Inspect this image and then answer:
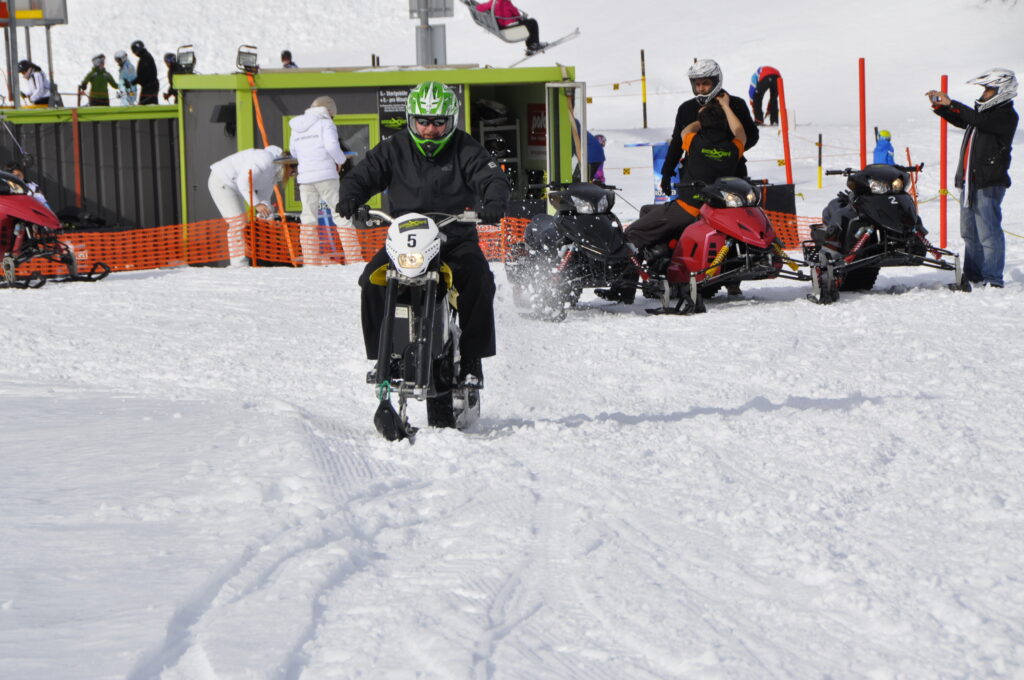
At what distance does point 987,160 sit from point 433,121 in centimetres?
576

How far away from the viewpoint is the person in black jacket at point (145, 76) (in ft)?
74.1

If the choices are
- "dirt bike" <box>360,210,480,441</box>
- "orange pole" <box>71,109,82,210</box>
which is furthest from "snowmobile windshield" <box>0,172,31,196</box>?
"dirt bike" <box>360,210,480,441</box>

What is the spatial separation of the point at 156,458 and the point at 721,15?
49297mm

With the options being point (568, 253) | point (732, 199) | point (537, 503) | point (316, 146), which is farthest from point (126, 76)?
→ point (537, 503)

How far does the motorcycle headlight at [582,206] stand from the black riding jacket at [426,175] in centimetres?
405

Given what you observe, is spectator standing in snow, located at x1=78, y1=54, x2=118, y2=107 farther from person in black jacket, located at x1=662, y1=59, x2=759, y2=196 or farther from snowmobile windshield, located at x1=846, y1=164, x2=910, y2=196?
snowmobile windshield, located at x1=846, y1=164, x2=910, y2=196

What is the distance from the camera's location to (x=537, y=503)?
4676 millimetres

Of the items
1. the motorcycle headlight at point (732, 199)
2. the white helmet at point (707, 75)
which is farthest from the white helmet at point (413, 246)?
the white helmet at point (707, 75)

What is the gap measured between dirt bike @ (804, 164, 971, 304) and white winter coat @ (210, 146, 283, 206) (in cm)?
618

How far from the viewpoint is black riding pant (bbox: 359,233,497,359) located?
6031mm

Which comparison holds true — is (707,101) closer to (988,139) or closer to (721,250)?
(721,250)

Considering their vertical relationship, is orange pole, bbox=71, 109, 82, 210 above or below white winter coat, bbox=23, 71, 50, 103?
below

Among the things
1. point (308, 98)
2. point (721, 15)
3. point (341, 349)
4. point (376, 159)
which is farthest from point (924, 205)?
point (721, 15)

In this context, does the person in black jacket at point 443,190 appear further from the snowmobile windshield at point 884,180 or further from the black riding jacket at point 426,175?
the snowmobile windshield at point 884,180
